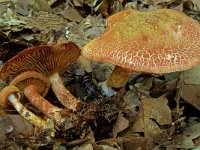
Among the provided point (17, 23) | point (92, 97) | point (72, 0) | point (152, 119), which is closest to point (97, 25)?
point (72, 0)

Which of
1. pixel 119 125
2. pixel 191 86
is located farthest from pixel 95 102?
pixel 191 86

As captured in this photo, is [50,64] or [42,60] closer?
[42,60]

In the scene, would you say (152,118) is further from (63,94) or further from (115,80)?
(63,94)

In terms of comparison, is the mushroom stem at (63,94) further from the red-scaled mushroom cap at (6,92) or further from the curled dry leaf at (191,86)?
the curled dry leaf at (191,86)

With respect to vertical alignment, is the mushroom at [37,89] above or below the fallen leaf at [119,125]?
above

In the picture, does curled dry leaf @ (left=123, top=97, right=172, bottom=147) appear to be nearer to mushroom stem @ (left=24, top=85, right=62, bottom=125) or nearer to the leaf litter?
the leaf litter

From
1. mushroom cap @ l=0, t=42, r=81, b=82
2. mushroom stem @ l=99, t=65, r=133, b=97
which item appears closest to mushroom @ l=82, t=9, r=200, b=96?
mushroom cap @ l=0, t=42, r=81, b=82

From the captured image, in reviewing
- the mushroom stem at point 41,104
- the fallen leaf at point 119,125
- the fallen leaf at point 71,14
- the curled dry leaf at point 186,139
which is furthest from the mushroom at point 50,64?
the fallen leaf at point 71,14

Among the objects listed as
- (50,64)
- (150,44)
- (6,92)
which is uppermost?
(150,44)
